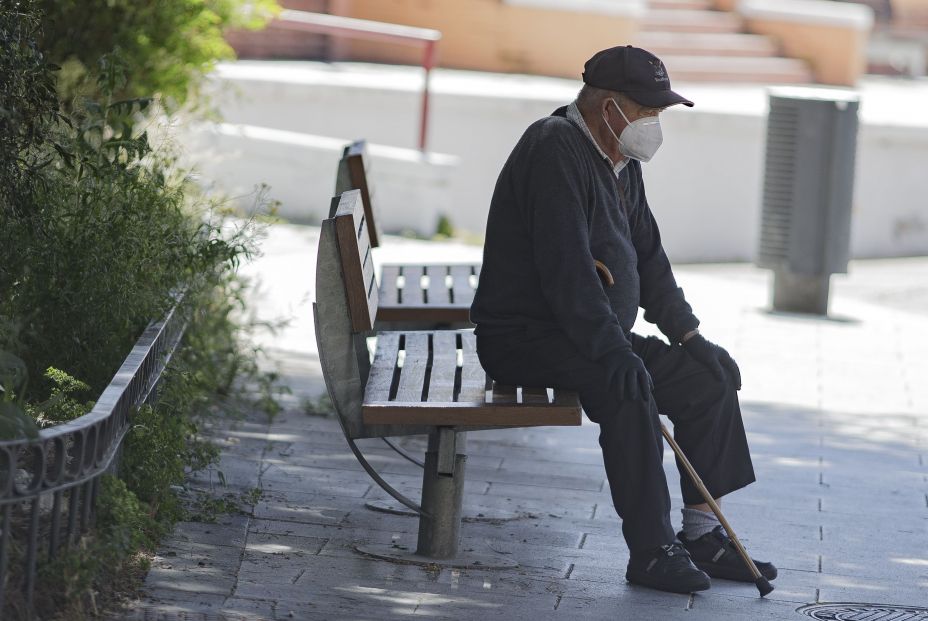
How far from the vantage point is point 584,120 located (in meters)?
4.57

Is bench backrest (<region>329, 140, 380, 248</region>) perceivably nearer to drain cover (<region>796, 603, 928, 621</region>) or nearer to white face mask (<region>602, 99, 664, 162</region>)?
white face mask (<region>602, 99, 664, 162</region>)

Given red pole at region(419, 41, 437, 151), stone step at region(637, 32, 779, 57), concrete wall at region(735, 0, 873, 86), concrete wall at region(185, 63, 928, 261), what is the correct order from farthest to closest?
concrete wall at region(735, 0, 873, 86) → stone step at region(637, 32, 779, 57) → concrete wall at region(185, 63, 928, 261) → red pole at region(419, 41, 437, 151)

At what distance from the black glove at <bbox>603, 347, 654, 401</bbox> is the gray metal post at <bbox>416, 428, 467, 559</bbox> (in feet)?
1.77

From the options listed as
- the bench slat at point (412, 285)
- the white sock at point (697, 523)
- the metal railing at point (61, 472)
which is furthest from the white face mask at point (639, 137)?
the bench slat at point (412, 285)

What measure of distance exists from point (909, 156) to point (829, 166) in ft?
18.6

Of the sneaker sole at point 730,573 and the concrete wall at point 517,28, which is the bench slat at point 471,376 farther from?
the concrete wall at point 517,28

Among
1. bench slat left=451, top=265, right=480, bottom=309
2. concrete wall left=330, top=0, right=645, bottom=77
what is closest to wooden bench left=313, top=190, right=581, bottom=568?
bench slat left=451, top=265, right=480, bottom=309

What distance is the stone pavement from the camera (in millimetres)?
4199

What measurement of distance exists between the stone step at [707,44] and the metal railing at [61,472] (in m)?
14.4

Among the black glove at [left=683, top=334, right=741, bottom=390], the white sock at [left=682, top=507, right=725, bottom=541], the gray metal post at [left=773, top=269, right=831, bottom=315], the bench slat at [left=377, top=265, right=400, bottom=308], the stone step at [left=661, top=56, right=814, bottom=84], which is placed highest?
the stone step at [left=661, top=56, right=814, bottom=84]

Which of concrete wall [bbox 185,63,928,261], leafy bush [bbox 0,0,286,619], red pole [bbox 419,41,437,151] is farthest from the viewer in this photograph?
concrete wall [bbox 185,63,928,261]

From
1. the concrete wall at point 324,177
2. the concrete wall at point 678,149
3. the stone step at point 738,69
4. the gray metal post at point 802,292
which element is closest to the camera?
the gray metal post at point 802,292

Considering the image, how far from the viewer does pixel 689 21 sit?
1933 cm

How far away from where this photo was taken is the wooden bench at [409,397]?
4.20 meters
